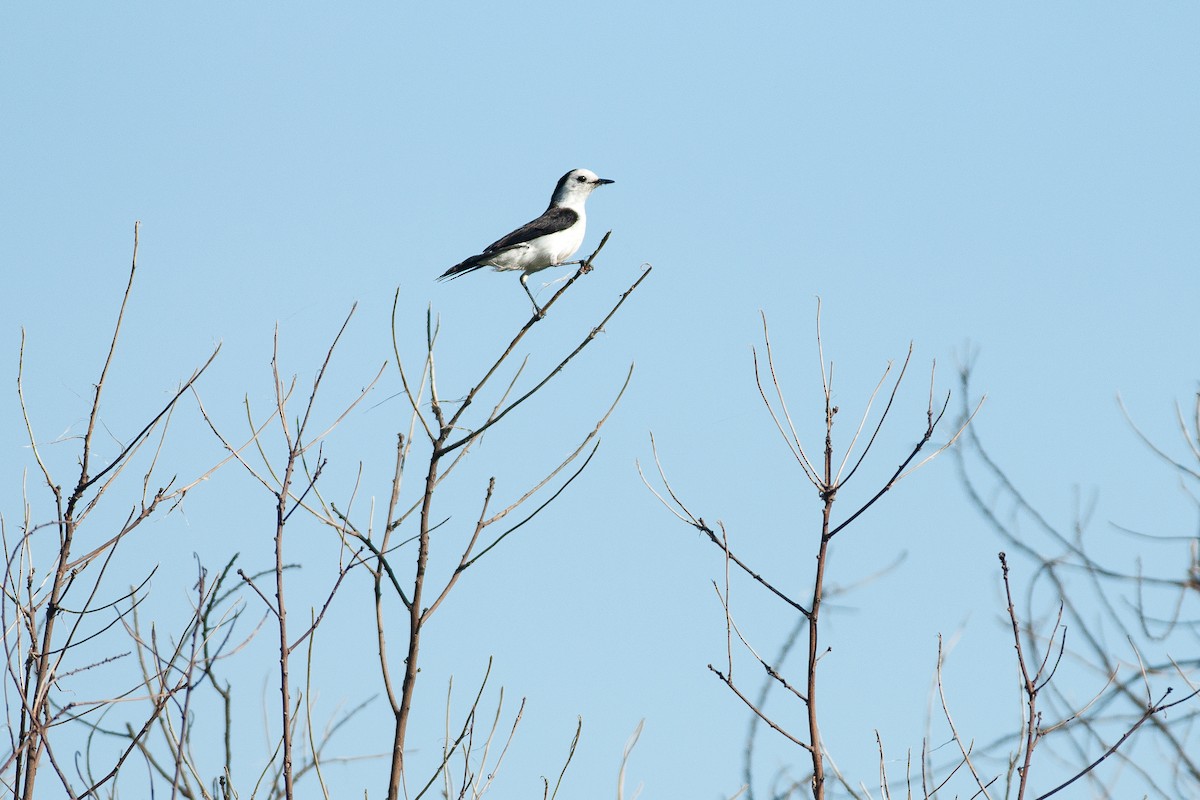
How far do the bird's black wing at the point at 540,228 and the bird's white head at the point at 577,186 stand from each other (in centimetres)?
41

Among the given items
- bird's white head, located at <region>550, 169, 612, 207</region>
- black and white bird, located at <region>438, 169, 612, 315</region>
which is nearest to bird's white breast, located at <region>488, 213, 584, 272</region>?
black and white bird, located at <region>438, 169, 612, 315</region>

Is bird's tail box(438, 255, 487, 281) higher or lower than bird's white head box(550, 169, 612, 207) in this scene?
lower

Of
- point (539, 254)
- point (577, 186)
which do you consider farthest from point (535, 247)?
point (577, 186)

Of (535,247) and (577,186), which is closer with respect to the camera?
(535,247)

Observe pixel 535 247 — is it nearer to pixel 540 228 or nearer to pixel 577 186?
pixel 540 228

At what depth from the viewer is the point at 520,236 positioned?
877 cm

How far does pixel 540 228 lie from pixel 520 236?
231 mm

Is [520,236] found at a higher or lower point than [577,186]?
lower

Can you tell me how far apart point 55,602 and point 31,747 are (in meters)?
0.40

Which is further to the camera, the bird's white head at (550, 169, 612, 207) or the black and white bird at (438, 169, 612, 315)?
the bird's white head at (550, 169, 612, 207)

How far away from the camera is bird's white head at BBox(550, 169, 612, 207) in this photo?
33.3ft

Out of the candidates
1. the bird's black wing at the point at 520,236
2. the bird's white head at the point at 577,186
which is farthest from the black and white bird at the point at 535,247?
the bird's white head at the point at 577,186

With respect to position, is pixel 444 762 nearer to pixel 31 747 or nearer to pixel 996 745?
pixel 31 747

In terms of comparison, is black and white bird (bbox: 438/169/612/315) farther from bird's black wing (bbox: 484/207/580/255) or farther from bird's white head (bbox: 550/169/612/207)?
bird's white head (bbox: 550/169/612/207)
